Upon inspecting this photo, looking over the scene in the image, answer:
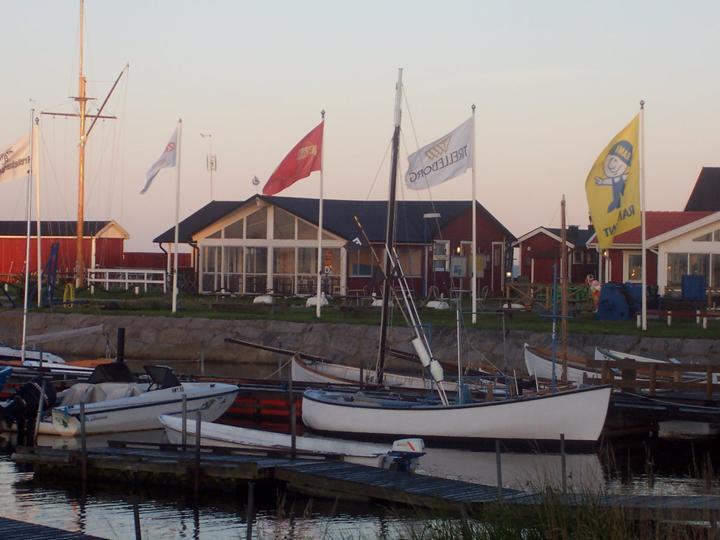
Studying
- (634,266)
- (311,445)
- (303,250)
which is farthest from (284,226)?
(311,445)

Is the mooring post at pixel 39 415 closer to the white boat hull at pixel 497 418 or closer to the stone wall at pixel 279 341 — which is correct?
the white boat hull at pixel 497 418

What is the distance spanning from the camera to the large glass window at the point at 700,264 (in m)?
45.8

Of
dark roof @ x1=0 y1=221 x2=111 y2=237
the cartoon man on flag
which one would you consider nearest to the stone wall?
the cartoon man on flag

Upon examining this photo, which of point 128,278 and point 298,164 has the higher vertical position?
point 298,164

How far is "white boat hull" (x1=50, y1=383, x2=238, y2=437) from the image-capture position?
25.9 meters

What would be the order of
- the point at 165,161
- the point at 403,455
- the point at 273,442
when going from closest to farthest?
the point at 403,455
the point at 273,442
the point at 165,161

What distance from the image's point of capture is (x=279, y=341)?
141 feet

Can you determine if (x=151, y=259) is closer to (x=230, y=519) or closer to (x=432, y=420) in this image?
(x=432, y=420)

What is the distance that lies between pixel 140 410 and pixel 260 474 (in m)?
7.89

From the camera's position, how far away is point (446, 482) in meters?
18.7

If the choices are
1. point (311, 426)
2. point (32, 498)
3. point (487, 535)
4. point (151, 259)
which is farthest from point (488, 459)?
point (151, 259)

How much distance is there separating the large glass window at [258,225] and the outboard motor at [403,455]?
36484 mm

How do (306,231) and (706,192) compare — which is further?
(706,192)

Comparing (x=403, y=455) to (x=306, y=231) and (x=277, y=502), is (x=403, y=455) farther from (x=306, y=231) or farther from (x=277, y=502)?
(x=306, y=231)
